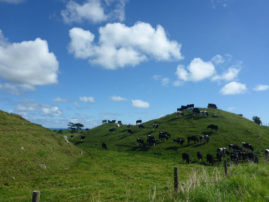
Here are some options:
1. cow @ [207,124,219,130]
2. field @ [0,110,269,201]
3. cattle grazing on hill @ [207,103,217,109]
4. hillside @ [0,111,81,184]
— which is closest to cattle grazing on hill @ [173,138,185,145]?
field @ [0,110,269,201]

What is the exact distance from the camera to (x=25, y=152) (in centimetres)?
2708

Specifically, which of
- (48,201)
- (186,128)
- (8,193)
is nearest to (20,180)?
(8,193)

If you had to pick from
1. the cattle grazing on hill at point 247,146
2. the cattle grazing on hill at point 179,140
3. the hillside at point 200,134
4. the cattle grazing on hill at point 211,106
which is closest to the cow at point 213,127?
the hillside at point 200,134

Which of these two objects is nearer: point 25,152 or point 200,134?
point 25,152

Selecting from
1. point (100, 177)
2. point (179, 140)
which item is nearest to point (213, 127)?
point (179, 140)

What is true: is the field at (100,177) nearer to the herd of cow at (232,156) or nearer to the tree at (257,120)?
the herd of cow at (232,156)

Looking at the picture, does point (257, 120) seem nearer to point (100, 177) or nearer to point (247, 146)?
point (247, 146)

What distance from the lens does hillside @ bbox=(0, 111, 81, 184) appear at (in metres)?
23.2

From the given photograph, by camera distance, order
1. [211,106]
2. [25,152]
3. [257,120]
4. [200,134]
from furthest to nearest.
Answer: [257,120], [211,106], [200,134], [25,152]

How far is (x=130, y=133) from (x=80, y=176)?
224ft

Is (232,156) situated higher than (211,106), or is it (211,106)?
(211,106)

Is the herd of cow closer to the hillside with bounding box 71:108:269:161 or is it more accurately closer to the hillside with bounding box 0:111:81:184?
the hillside with bounding box 71:108:269:161

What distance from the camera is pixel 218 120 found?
3388 inches

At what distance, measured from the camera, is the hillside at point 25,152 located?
23.2 metres
